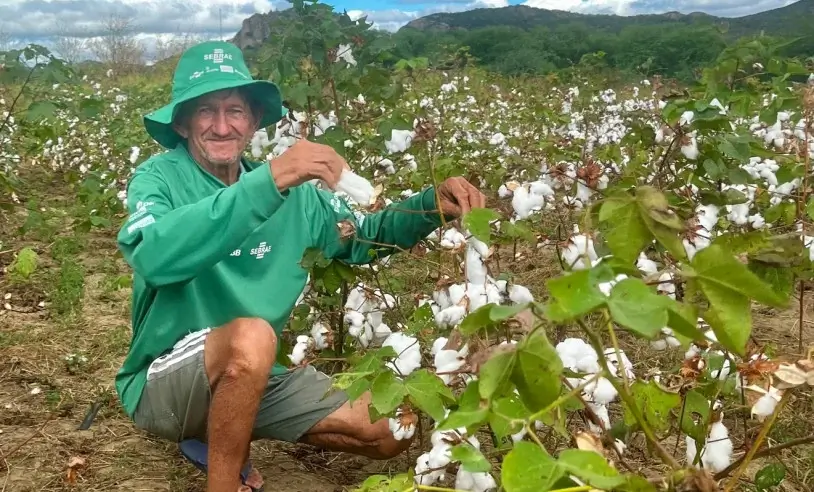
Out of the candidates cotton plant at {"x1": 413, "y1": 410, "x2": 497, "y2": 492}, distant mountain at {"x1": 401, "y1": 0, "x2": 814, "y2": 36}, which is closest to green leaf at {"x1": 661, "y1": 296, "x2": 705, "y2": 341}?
cotton plant at {"x1": 413, "y1": 410, "x2": 497, "y2": 492}

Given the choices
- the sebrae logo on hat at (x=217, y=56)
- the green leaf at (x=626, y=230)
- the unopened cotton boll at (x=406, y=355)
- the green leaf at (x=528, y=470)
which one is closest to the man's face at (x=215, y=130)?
the sebrae logo on hat at (x=217, y=56)

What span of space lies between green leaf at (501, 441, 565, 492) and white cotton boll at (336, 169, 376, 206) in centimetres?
104

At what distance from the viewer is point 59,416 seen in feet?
9.98

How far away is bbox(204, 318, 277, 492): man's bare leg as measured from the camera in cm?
213

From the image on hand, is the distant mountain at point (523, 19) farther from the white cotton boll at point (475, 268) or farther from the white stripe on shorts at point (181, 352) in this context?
the white cotton boll at point (475, 268)

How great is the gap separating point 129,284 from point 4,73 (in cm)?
122

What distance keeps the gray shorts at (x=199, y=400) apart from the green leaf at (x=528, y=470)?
1286 millimetres

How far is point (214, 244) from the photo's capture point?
1943 millimetres

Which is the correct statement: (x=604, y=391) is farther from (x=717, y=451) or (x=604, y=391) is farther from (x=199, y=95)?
(x=199, y=95)

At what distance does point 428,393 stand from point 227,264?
1.30 m

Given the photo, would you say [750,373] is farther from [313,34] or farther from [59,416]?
[59,416]

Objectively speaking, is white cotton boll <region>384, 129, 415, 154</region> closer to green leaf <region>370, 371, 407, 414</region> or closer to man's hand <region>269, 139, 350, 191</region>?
man's hand <region>269, 139, 350, 191</region>

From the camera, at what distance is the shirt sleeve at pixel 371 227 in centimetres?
237

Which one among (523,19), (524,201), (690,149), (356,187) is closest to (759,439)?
(524,201)
